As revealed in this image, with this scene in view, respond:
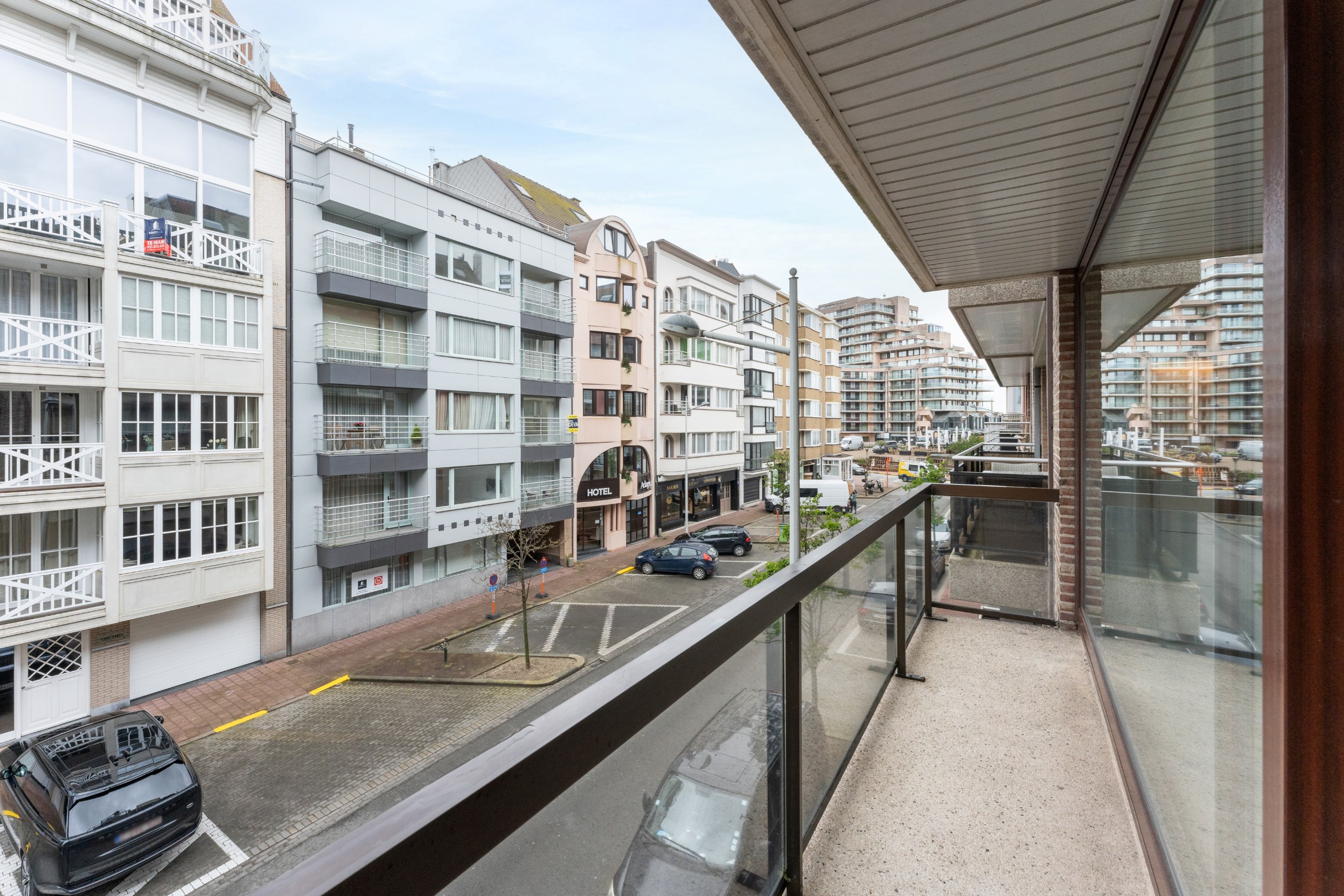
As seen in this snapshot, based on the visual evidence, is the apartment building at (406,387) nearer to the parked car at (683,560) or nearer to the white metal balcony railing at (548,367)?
the white metal balcony railing at (548,367)

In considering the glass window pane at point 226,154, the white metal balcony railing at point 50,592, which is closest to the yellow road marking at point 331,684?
the white metal balcony railing at point 50,592

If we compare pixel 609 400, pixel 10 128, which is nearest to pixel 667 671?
pixel 10 128

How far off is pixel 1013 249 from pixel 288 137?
13.2m

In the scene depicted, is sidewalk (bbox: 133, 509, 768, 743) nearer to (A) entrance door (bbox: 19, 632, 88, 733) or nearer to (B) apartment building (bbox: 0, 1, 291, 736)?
(B) apartment building (bbox: 0, 1, 291, 736)

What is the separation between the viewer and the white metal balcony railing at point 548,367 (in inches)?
663

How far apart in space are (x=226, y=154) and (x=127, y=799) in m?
10.2

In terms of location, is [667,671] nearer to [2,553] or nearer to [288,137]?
[2,553]

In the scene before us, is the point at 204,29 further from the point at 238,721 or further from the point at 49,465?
the point at 238,721

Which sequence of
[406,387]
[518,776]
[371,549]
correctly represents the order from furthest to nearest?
[406,387] < [371,549] < [518,776]

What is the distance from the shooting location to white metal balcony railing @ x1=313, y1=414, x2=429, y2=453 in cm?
1198

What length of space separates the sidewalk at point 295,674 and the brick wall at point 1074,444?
1105 centimetres

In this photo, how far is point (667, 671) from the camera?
1006mm

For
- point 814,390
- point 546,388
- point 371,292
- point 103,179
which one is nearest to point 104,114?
point 103,179

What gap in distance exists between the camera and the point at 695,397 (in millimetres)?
24078
